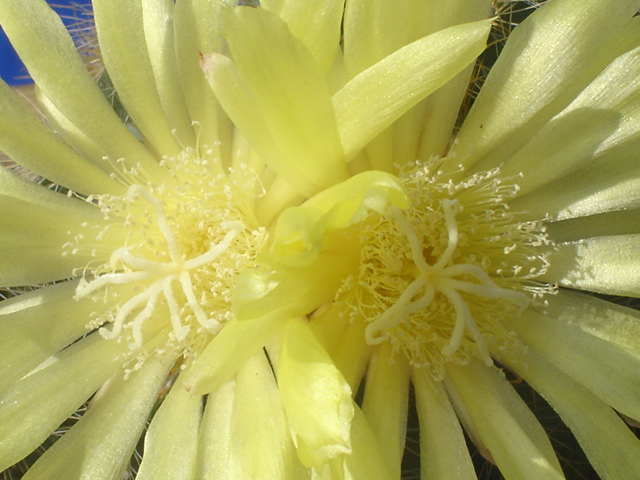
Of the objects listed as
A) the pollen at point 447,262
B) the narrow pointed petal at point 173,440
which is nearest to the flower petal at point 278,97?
the pollen at point 447,262

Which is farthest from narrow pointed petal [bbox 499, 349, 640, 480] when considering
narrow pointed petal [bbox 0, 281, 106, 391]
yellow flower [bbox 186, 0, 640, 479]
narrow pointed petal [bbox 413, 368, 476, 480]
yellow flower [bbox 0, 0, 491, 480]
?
narrow pointed petal [bbox 0, 281, 106, 391]

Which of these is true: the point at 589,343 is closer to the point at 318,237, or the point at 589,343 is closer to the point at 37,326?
the point at 318,237

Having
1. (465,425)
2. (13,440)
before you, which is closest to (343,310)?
(465,425)

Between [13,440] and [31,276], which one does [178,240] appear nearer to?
[31,276]

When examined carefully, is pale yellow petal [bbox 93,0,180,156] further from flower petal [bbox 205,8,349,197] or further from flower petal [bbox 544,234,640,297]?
flower petal [bbox 544,234,640,297]

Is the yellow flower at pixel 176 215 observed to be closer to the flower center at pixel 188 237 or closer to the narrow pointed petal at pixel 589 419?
the flower center at pixel 188 237

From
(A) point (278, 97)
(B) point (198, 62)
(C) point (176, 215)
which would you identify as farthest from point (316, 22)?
(C) point (176, 215)

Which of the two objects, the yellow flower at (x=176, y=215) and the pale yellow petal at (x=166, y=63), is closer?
the yellow flower at (x=176, y=215)

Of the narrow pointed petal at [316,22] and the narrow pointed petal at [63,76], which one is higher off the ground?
the narrow pointed petal at [63,76]
